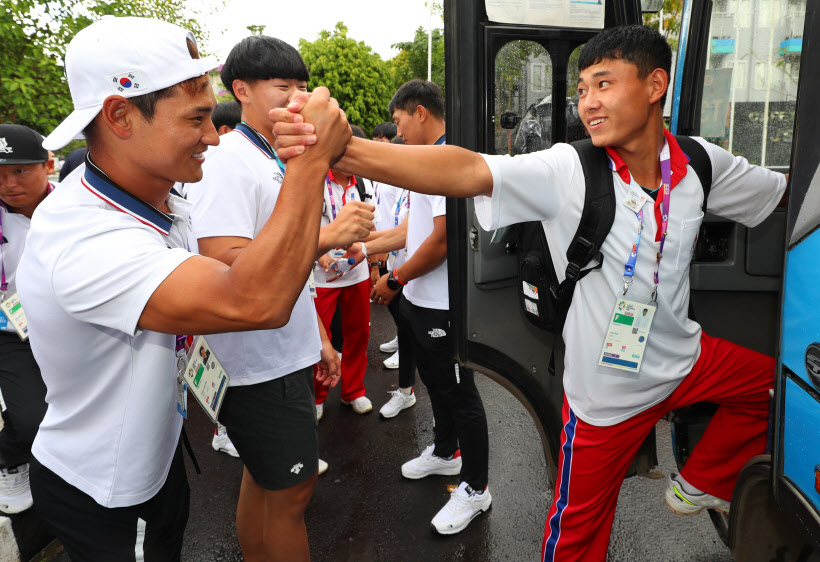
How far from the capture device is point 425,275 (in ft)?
9.36

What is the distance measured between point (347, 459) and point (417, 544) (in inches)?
37.4

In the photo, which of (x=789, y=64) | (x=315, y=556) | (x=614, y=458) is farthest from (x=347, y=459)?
(x=789, y=64)

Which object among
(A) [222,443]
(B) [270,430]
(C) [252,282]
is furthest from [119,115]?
(A) [222,443]

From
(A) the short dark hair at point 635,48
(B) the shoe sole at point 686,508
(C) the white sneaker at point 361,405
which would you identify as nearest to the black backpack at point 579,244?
(A) the short dark hair at point 635,48

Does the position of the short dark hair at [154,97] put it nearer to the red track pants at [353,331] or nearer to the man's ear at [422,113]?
the man's ear at [422,113]

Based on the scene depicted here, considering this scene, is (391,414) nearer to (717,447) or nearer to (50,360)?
(717,447)

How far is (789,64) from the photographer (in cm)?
212

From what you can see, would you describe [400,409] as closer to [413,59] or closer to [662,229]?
[662,229]

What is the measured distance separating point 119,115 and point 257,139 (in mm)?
816

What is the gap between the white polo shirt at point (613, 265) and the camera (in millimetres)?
1677

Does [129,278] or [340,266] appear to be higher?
[129,278]

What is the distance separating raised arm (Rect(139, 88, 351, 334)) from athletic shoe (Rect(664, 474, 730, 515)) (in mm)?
1866

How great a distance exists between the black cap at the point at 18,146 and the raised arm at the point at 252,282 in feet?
7.12

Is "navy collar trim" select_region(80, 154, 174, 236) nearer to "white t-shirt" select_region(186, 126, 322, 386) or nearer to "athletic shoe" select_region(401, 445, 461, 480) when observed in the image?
"white t-shirt" select_region(186, 126, 322, 386)
